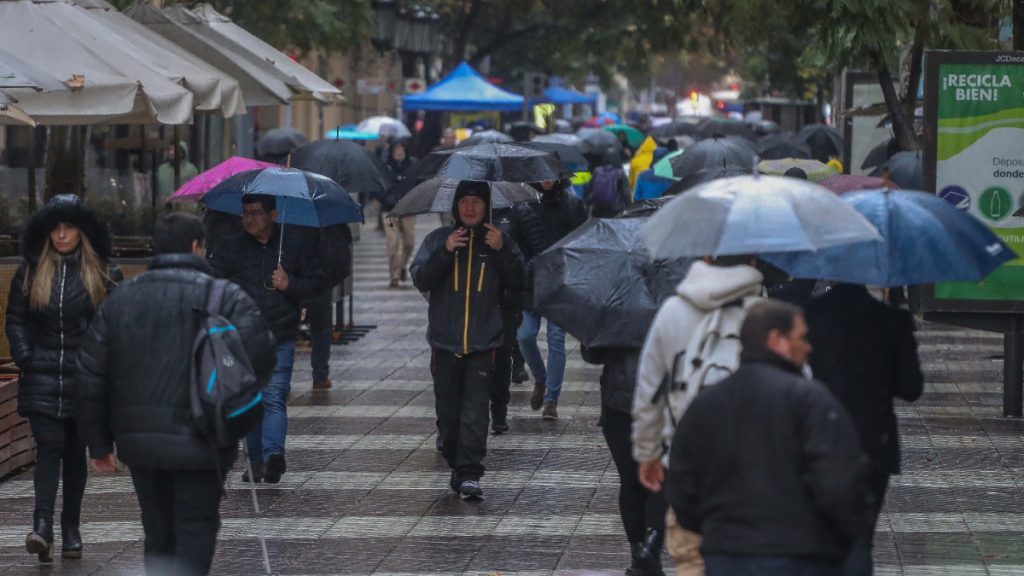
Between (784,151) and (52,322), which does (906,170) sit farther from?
(52,322)

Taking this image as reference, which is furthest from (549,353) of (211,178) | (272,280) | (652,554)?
(652,554)

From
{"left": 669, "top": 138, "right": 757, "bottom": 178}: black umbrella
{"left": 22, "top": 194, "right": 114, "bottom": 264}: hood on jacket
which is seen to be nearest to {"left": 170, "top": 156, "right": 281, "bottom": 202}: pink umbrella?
{"left": 22, "top": 194, "right": 114, "bottom": 264}: hood on jacket

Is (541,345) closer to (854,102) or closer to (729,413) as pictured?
(854,102)

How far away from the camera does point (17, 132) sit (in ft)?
78.2

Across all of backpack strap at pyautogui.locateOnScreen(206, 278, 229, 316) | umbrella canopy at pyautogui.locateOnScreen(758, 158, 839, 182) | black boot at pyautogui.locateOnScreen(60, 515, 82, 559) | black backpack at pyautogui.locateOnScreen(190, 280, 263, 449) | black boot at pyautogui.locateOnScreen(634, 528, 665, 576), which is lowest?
black boot at pyautogui.locateOnScreen(60, 515, 82, 559)

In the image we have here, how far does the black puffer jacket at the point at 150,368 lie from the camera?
20.7 ft

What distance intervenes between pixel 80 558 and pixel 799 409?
4547 mm

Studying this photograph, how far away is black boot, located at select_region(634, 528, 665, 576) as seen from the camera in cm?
714

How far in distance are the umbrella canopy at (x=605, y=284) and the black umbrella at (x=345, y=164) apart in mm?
6267

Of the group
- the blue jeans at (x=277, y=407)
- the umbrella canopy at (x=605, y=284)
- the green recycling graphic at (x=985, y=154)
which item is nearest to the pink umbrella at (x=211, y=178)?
the blue jeans at (x=277, y=407)

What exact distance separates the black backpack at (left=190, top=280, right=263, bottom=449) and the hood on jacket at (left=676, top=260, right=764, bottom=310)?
1603 mm

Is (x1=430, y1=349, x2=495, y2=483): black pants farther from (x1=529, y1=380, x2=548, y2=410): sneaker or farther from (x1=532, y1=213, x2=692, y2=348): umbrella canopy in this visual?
(x1=529, y1=380, x2=548, y2=410): sneaker

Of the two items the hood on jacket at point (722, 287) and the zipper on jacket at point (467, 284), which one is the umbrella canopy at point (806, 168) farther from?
the hood on jacket at point (722, 287)

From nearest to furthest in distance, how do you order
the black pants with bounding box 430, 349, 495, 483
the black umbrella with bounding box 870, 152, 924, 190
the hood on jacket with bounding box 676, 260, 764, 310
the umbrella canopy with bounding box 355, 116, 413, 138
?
the hood on jacket with bounding box 676, 260, 764, 310 < the black pants with bounding box 430, 349, 495, 483 < the black umbrella with bounding box 870, 152, 924, 190 < the umbrella canopy with bounding box 355, 116, 413, 138
